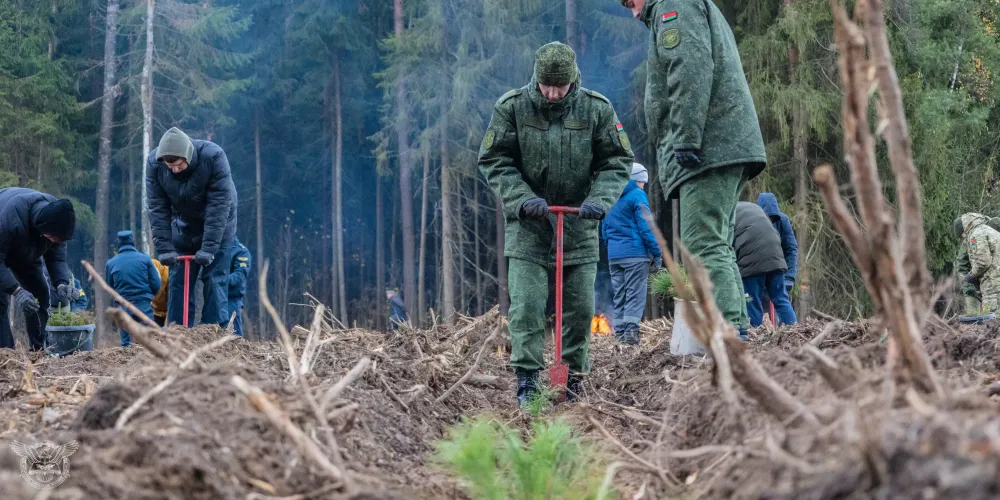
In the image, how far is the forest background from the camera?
18344 mm

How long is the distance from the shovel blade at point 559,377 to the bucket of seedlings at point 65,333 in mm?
5781

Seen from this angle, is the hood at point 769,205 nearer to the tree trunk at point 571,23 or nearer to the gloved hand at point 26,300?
the gloved hand at point 26,300

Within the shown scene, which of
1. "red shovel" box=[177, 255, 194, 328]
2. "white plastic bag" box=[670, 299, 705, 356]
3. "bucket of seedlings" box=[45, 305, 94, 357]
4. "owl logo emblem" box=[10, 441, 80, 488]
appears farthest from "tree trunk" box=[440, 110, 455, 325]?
"owl logo emblem" box=[10, 441, 80, 488]

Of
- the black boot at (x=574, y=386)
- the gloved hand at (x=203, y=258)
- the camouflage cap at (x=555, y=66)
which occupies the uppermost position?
the camouflage cap at (x=555, y=66)

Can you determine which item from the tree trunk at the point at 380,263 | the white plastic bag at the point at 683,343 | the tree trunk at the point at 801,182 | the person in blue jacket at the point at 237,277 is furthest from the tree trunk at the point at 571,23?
the white plastic bag at the point at 683,343

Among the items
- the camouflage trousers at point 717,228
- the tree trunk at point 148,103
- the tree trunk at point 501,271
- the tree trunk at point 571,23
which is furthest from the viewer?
the tree trunk at point 501,271

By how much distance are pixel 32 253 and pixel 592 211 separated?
6465mm

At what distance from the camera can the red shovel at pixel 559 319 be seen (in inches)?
213

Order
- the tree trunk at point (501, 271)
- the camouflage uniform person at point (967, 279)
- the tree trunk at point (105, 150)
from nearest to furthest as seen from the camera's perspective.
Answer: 1. the camouflage uniform person at point (967, 279)
2. the tree trunk at point (501, 271)
3. the tree trunk at point (105, 150)

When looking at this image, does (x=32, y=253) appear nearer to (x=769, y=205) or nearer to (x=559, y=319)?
(x=559, y=319)

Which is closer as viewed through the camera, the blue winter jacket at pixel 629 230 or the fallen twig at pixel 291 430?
the fallen twig at pixel 291 430

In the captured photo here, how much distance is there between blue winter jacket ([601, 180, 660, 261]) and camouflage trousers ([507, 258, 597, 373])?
146 inches

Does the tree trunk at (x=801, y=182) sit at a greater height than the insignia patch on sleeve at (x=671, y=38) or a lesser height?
lesser

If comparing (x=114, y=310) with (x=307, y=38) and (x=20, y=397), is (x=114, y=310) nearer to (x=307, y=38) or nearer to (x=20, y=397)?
(x=20, y=397)
